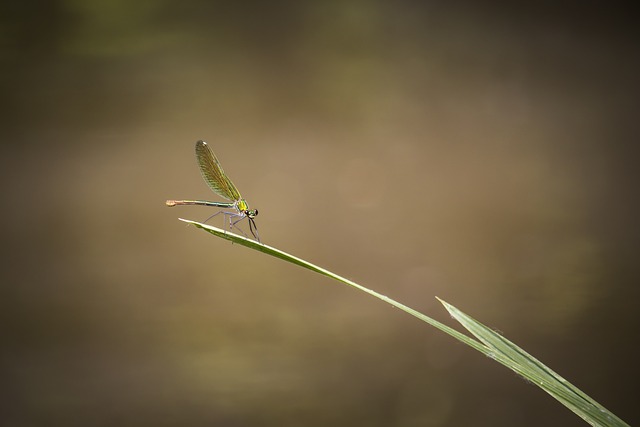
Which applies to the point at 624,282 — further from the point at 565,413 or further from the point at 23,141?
the point at 23,141

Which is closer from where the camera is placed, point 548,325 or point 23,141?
point 23,141

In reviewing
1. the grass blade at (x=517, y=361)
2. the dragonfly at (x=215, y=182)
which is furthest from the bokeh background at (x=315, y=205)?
the grass blade at (x=517, y=361)

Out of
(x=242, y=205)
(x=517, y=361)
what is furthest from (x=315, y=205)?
(x=517, y=361)

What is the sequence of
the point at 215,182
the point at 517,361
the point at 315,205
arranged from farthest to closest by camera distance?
the point at 315,205, the point at 215,182, the point at 517,361

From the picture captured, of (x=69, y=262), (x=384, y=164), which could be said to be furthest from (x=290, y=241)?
(x=69, y=262)

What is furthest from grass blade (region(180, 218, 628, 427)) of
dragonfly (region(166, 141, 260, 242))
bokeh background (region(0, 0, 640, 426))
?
bokeh background (region(0, 0, 640, 426))

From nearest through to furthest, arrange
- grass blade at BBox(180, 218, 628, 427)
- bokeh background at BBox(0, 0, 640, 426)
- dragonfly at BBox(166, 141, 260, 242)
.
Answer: grass blade at BBox(180, 218, 628, 427) < dragonfly at BBox(166, 141, 260, 242) < bokeh background at BBox(0, 0, 640, 426)

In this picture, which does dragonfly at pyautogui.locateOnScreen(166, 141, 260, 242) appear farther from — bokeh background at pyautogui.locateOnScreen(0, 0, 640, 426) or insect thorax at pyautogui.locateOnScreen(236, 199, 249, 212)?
bokeh background at pyautogui.locateOnScreen(0, 0, 640, 426)

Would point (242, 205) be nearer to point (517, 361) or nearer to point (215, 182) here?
point (215, 182)

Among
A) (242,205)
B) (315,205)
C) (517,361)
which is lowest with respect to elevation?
(517,361)
